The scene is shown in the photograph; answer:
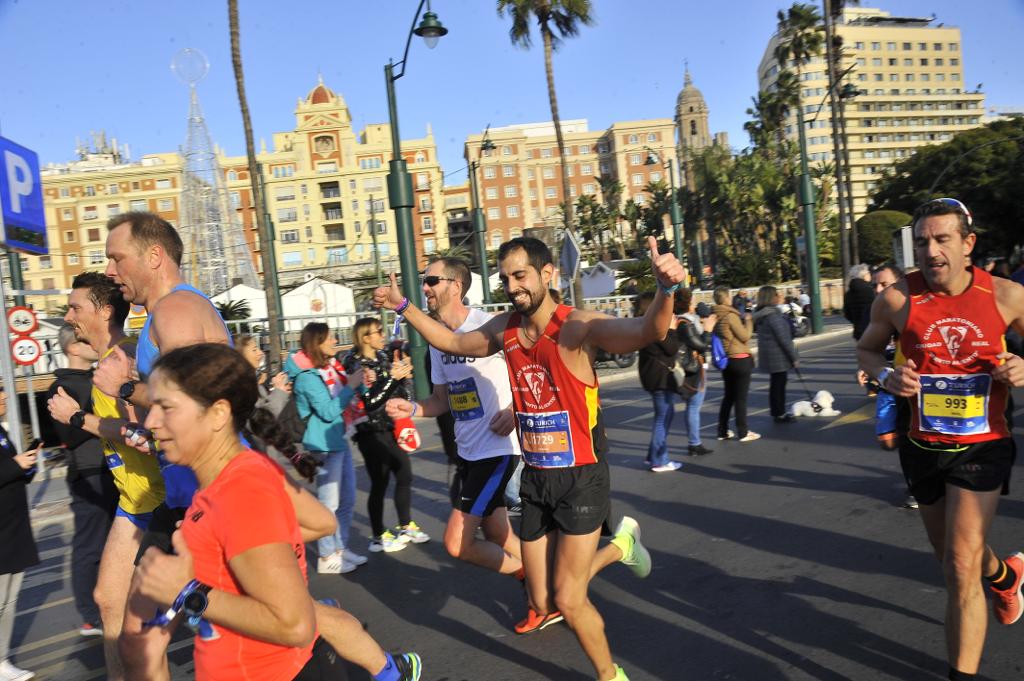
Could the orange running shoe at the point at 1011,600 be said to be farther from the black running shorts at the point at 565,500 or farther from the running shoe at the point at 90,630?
the running shoe at the point at 90,630

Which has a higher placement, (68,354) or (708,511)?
(68,354)

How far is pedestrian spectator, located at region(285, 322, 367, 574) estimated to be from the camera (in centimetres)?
605

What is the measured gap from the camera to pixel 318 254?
79.5 meters

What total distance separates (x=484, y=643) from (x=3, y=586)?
261cm

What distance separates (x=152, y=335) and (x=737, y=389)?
7540 mm

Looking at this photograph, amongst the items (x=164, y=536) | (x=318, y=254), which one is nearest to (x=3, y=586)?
(x=164, y=536)

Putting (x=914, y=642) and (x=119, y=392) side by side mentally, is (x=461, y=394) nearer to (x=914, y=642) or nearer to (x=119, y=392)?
(x=119, y=392)

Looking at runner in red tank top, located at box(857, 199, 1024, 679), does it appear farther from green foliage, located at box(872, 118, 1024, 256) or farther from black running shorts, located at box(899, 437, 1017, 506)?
green foliage, located at box(872, 118, 1024, 256)

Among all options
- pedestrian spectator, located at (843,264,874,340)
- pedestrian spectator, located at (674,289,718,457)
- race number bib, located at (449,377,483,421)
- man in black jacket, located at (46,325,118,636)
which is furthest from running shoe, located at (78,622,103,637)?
pedestrian spectator, located at (843,264,874,340)

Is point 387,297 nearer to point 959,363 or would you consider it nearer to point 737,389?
point 959,363

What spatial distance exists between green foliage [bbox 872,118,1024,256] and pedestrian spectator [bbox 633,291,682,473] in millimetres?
42605

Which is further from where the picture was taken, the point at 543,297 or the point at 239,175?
the point at 239,175

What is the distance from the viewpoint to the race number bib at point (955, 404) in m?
3.42

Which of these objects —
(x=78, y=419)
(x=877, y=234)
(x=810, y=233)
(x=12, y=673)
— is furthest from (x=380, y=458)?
(x=877, y=234)
